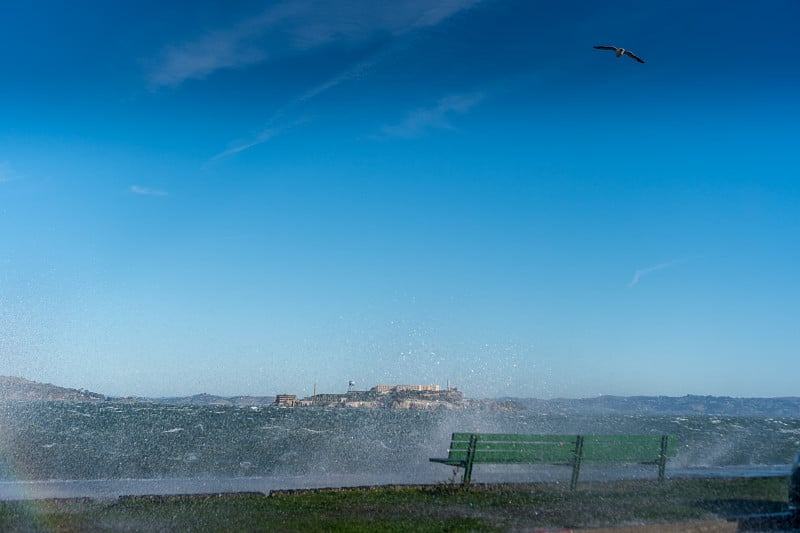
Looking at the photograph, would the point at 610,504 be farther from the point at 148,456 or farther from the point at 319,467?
the point at 148,456

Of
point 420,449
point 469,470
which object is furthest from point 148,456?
point 469,470

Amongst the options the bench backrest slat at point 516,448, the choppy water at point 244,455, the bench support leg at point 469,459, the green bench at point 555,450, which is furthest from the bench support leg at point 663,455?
the bench support leg at point 469,459

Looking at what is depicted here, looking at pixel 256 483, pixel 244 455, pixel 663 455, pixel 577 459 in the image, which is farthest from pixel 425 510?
pixel 244 455

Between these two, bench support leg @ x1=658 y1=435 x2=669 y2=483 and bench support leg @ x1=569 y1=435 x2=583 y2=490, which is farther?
bench support leg @ x1=658 y1=435 x2=669 y2=483

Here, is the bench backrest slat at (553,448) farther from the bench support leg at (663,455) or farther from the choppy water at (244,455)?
the choppy water at (244,455)

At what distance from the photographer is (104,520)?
10250mm


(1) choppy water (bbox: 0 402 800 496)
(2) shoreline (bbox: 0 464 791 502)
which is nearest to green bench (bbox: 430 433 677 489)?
(2) shoreline (bbox: 0 464 791 502)

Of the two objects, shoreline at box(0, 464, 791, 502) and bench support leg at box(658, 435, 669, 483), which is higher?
bench support leg at box(658, 435, 669, 483)

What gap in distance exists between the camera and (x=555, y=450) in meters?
15.2

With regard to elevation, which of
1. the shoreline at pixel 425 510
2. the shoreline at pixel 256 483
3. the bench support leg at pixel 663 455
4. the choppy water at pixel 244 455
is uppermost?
the bench support leg at pixel 663 455

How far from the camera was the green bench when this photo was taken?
14.3 meters

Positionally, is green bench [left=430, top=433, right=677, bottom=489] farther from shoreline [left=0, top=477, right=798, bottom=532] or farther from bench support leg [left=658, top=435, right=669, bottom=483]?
shoreline [left=0, top=477, right=798, bottom=532]

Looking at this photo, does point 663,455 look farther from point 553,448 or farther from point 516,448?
point 516,448

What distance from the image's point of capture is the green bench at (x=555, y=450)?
46.9 feet
